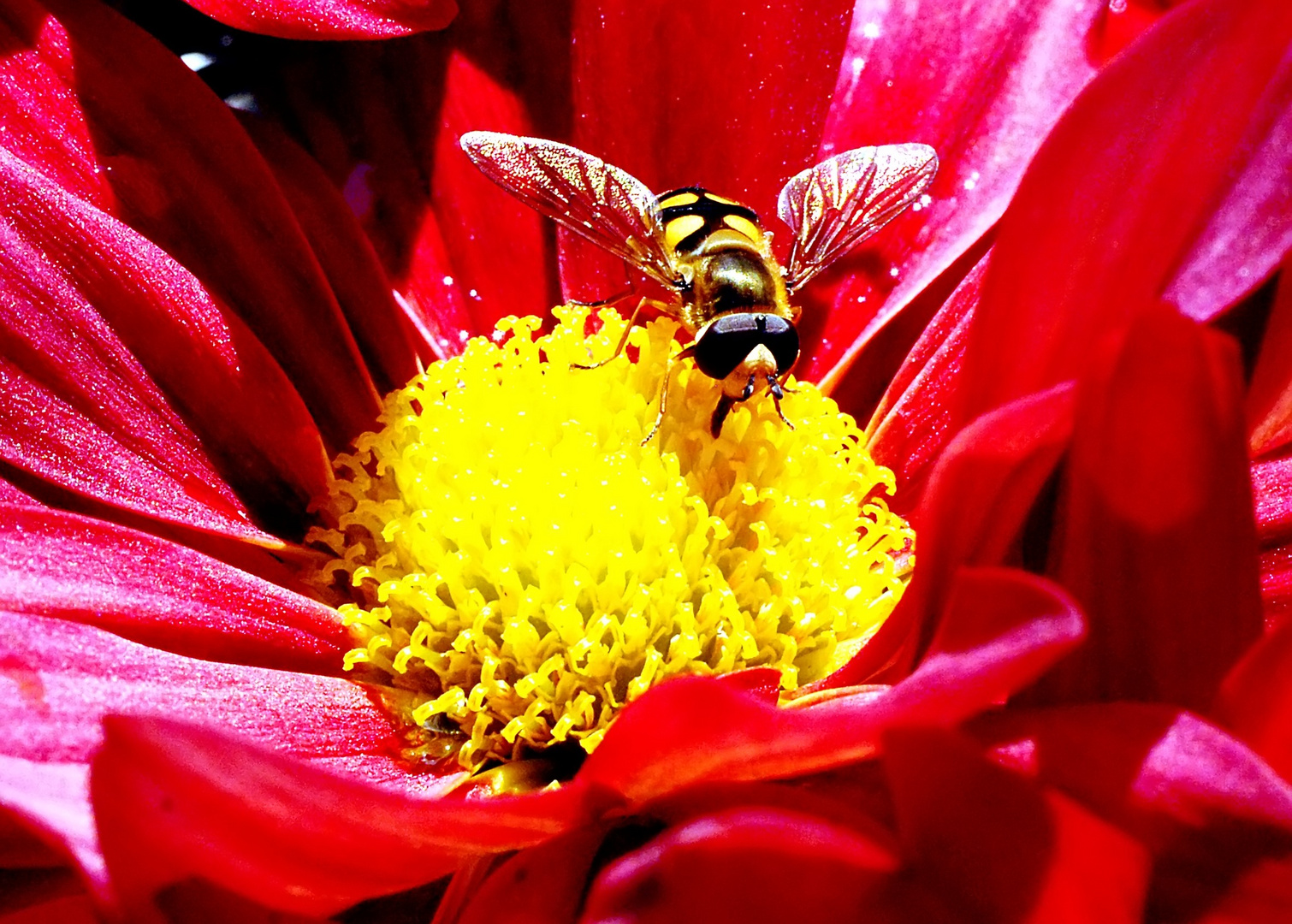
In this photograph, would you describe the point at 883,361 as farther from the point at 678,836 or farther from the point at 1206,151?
the point at 678,836

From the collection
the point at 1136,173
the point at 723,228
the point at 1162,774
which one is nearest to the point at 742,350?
the point at 723,228

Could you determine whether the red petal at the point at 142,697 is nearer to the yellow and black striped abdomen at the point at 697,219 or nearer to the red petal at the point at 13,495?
the red petal at the point at 13,495

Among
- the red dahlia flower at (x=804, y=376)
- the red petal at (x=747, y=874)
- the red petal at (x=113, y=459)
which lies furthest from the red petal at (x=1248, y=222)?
the red petal at (x=113, y=459)

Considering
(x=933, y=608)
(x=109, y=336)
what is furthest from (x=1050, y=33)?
(x=109, y=336)

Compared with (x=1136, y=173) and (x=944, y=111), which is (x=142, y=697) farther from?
(x=944, y=111)

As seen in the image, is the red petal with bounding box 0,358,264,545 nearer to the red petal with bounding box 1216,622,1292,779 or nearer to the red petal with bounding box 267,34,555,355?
the red petal with bounding box 267,34,555,355
